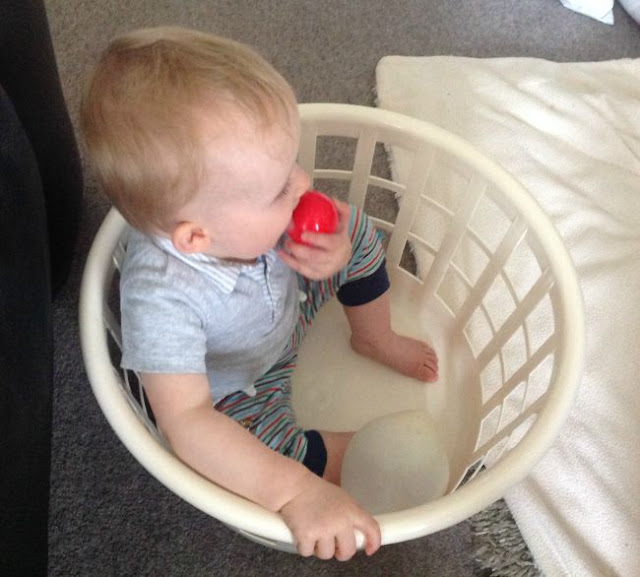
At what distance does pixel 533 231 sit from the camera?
622mm

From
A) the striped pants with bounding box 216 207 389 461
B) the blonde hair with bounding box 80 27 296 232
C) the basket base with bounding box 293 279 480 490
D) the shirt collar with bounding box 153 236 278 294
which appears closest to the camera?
the blonde hair with bounding box 80 27 296 232

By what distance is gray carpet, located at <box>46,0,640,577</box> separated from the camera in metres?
0.76

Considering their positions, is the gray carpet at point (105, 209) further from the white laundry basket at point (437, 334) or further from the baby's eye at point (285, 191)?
the baby's eye at point (285, 191)

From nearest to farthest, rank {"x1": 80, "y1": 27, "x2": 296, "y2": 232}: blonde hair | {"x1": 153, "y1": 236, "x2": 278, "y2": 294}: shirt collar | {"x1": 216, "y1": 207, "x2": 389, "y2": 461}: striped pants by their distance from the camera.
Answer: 1. {"x1": 80, "y1": 27, "x2": 296, "y2": 232}: blonde hair
2. {"x1": 153, "y1": 236, "x2": 278, "y2": 294}: shirt collar
3. {"x1": 216, "y1": 207, "x2": 389, "y2": 461}: striped pants

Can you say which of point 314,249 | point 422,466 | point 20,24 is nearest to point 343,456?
point 422,466

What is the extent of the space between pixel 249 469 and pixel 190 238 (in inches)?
7.2

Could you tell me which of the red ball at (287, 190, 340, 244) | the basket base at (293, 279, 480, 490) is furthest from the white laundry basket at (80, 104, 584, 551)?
the red ball at (287, 190, 340, 244)

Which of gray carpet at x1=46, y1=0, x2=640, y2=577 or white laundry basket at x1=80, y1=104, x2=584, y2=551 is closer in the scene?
white laundry basket at x1=80, y1=104, x2=584, y2=551

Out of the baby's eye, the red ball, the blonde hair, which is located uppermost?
the blonde hair

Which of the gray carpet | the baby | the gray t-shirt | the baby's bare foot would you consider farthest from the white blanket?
the gray t-shirt

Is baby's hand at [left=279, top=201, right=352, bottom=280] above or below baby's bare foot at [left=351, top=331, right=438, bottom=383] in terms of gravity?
above

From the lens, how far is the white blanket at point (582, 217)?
0.75 metres

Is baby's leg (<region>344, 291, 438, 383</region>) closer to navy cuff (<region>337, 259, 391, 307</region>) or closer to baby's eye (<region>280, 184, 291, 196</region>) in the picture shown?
navy cuff (<region>337, 259, 391, 307</region>)

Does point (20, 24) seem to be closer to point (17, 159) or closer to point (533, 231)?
point (17, 159)
